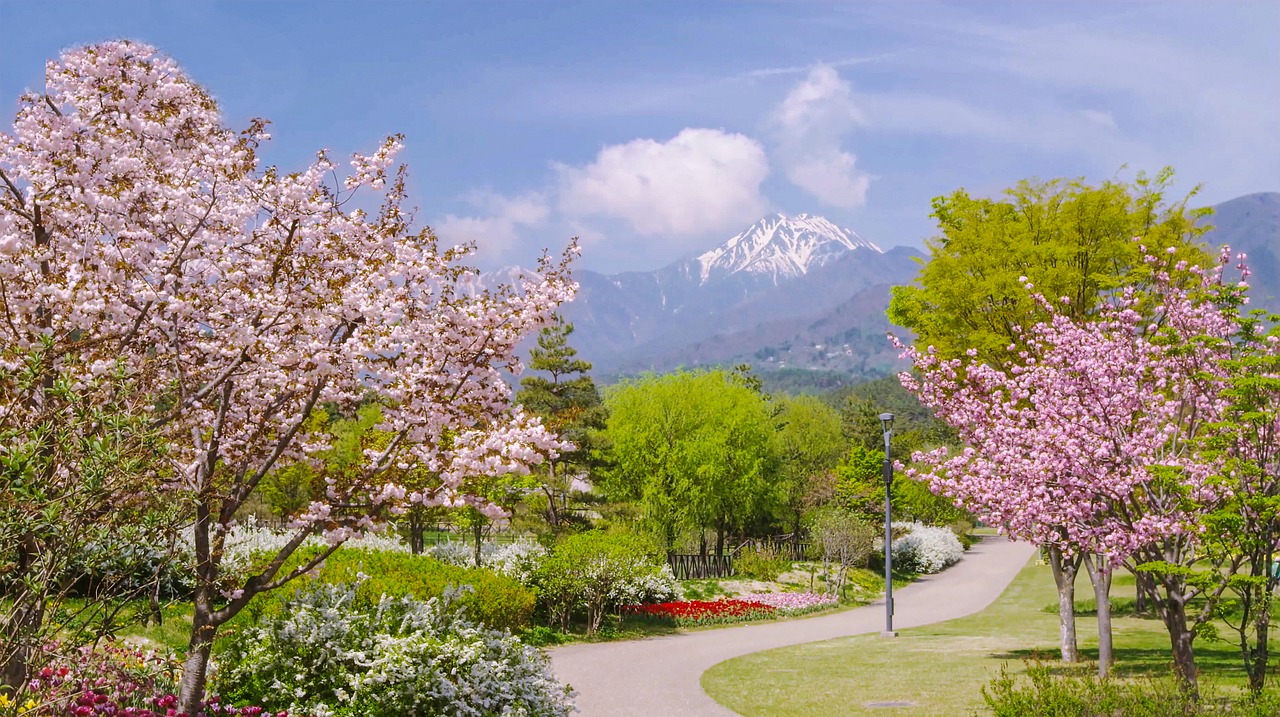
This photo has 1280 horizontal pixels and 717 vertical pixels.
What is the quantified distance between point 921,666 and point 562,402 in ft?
61.8

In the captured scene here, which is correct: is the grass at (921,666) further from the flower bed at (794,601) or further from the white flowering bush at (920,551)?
the white flowering bush at (920,551)

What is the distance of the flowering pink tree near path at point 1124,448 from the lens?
1116cm

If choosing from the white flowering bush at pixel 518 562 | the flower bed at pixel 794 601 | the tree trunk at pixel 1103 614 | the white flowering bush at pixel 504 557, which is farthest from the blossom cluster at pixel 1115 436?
the flower bed at pixel 794 601

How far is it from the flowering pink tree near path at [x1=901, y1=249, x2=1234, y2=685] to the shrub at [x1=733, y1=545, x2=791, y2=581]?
2136 cm

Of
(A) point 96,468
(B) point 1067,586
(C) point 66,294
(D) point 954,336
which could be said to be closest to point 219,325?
(C) point 66,294

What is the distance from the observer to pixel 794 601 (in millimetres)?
30469

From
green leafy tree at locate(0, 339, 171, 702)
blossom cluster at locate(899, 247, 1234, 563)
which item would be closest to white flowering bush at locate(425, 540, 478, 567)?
blossom cluster at locate(899, 247, 1234, 563)

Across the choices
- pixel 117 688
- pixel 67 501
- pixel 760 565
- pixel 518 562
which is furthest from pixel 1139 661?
pixel 67 501

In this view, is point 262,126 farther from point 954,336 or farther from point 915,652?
point 915,652

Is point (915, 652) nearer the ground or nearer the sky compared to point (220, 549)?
nearer the ground

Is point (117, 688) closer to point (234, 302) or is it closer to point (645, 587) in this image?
point (234, 302)

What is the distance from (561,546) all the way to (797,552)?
25.7 meters

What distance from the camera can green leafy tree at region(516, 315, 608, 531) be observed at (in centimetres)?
3020

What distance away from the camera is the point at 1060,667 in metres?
17.2
